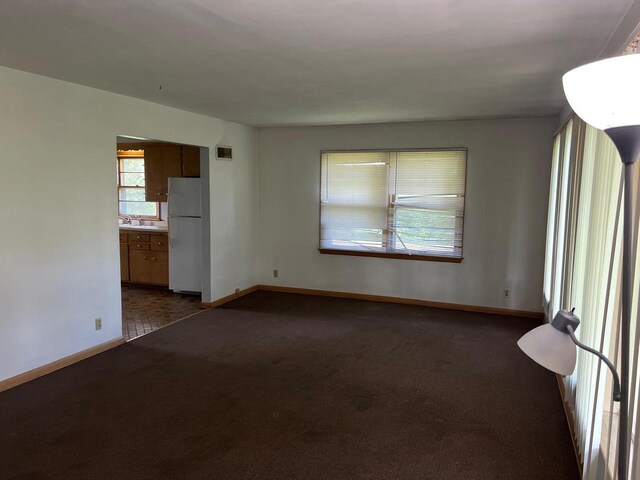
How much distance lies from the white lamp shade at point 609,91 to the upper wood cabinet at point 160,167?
19.4 feet

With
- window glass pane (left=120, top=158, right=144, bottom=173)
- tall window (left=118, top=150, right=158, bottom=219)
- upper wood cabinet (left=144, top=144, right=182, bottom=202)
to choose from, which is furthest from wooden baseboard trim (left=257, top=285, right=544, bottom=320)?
window glass pane (left=120, top=158, right=144, bottom=173)

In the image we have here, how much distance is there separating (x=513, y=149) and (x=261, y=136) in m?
3.35

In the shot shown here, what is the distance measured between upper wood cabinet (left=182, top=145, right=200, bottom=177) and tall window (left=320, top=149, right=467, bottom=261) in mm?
1734

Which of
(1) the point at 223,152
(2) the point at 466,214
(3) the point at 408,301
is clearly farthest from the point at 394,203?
(1) the point at 223,152

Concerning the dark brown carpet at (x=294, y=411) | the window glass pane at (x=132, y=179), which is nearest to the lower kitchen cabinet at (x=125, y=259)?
the window glass pane at (x=132, y=179)

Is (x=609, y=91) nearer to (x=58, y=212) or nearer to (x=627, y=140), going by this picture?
(x=627, y=140)

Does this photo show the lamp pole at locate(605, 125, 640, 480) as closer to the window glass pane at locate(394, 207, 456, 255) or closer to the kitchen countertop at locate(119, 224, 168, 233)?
the window glass pane at locate(394, 207, 456, 255)

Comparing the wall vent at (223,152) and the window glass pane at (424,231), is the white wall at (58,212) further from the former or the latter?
the window glass pane at (424,231)

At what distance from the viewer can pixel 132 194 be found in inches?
296

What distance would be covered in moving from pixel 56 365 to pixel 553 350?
3.83 meters

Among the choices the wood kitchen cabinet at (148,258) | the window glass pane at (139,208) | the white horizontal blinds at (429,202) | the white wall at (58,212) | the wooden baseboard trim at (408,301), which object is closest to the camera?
the white wall at (58,212)

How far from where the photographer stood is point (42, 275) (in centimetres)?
361

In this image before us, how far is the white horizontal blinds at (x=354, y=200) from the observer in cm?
597

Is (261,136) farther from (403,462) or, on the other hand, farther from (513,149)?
(403,462)
